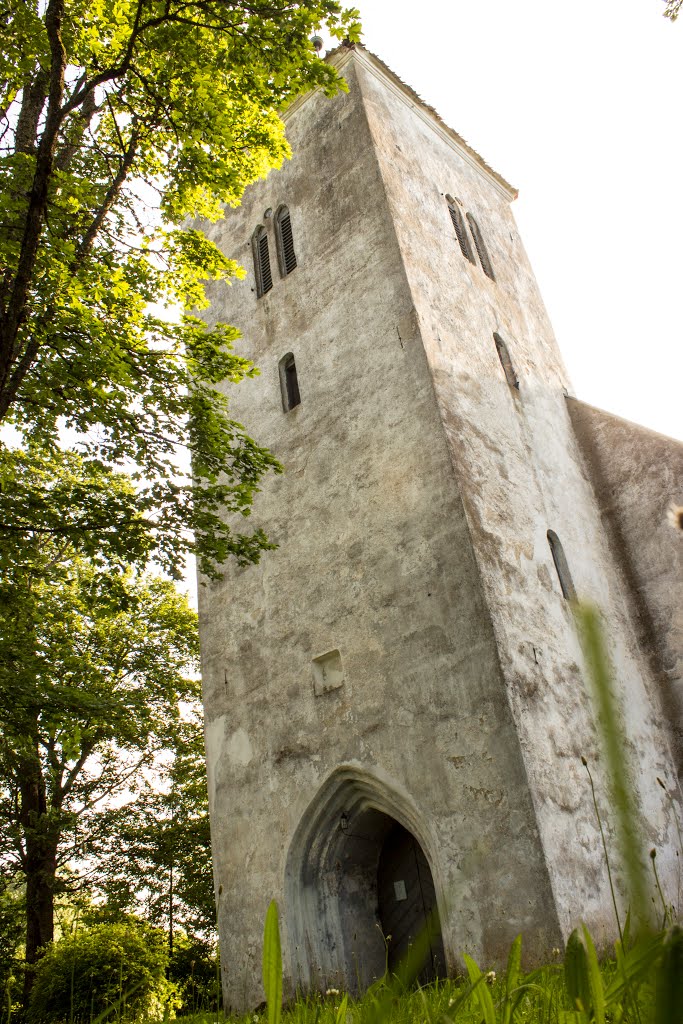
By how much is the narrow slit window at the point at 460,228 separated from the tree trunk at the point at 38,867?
41.6ft

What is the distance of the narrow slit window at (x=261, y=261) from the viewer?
1387 centimetres

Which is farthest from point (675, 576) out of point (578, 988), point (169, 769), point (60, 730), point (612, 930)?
point (169, 769)

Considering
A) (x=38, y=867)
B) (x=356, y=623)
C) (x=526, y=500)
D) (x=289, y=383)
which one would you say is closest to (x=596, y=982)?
(x=356, y=623)

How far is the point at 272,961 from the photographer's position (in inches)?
40.4

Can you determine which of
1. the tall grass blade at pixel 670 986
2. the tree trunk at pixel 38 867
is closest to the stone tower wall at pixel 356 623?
the tree trunk at pixel 38 867

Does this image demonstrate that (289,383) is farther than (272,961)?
Yes

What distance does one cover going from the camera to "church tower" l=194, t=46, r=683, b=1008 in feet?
26.4

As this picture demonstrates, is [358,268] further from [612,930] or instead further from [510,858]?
[612,930]

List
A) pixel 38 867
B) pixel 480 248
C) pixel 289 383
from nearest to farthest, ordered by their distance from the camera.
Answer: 1. pixel 289 383
2. pixel 480 248
3. pixel 38 867

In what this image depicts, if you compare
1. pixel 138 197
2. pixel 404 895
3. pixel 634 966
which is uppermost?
pixel 138 197

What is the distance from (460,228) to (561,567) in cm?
723

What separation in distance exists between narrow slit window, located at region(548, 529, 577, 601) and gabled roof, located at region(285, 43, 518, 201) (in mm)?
8829

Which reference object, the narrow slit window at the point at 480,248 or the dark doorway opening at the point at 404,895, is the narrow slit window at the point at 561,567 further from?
the narrow slit window at the point at 480,248

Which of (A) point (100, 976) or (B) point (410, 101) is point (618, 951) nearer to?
(A) point (100, 976)
